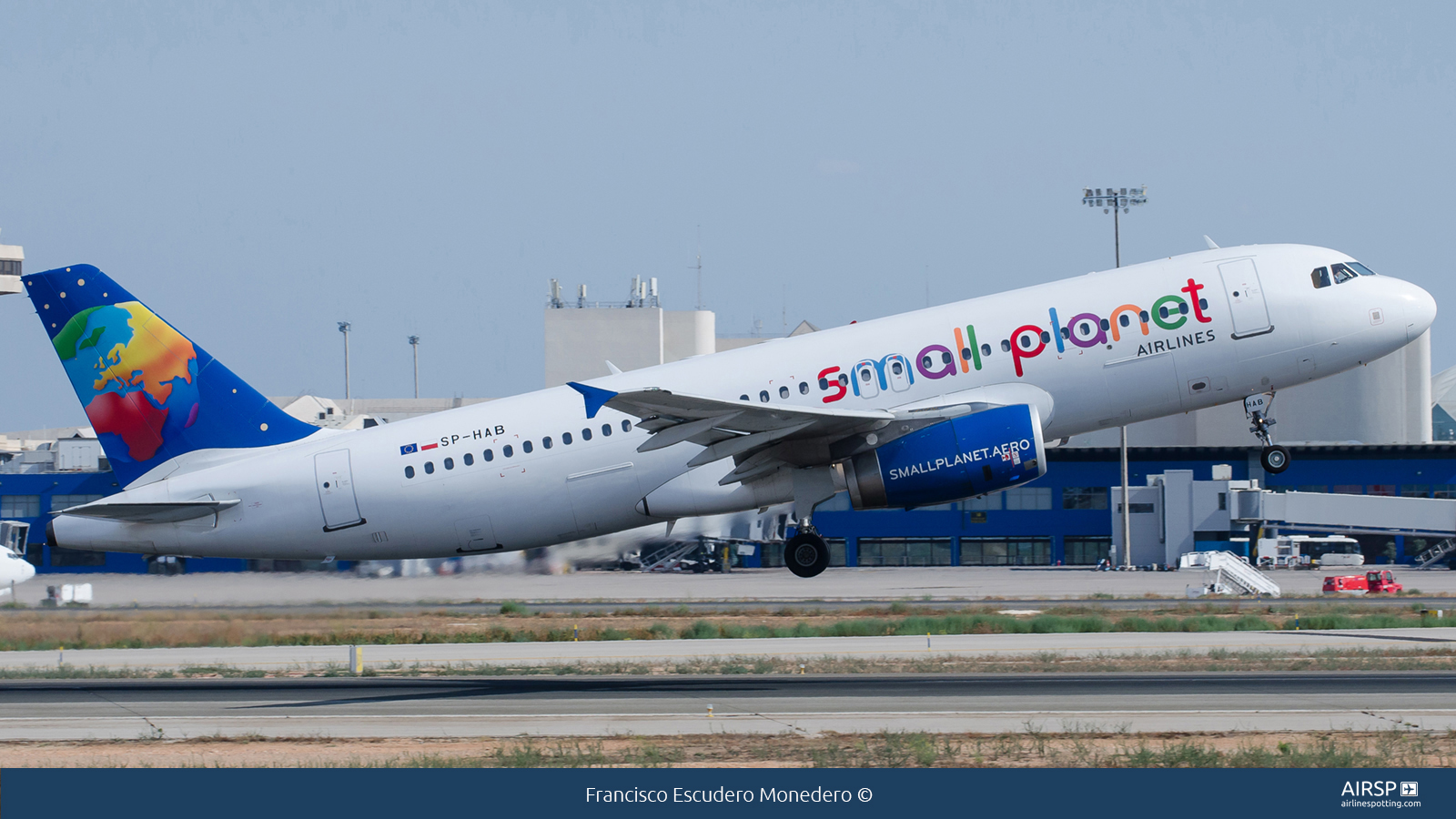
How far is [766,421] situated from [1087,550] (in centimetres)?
7227

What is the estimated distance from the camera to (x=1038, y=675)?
3203 cm

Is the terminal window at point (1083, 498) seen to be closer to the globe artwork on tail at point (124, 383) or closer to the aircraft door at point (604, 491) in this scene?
the aircraft door at point (604, 491)

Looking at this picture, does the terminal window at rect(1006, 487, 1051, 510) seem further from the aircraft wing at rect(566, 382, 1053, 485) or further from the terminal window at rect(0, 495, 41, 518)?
the aircraft wing at rect(566, 382, 1053, 485)

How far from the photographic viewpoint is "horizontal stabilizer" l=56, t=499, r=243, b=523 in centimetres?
2825

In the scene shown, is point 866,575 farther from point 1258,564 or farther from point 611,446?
point 611,446

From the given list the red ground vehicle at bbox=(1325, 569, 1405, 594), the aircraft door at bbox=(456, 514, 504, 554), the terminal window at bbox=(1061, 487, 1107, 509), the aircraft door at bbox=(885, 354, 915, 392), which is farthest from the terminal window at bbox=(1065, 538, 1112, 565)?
the aircraft door at bbox=(456, 514, 504, 554)

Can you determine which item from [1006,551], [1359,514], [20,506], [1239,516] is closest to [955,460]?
[20,506]

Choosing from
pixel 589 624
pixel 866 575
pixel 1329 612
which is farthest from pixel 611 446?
pixel 866 575

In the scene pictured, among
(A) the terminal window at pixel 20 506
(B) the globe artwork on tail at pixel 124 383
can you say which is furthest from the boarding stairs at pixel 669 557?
(B) the globe artwork on tail at pixel 124 383

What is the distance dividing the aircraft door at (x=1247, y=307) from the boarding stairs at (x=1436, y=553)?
68.2 m

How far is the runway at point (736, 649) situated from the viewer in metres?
37.4

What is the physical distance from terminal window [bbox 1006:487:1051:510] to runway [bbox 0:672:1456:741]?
62.5 metres

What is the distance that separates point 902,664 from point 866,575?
4325cm

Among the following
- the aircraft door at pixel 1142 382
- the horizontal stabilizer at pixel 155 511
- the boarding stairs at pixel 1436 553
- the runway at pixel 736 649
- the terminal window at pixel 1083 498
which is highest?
the aircraft door at pixel 1142 382
